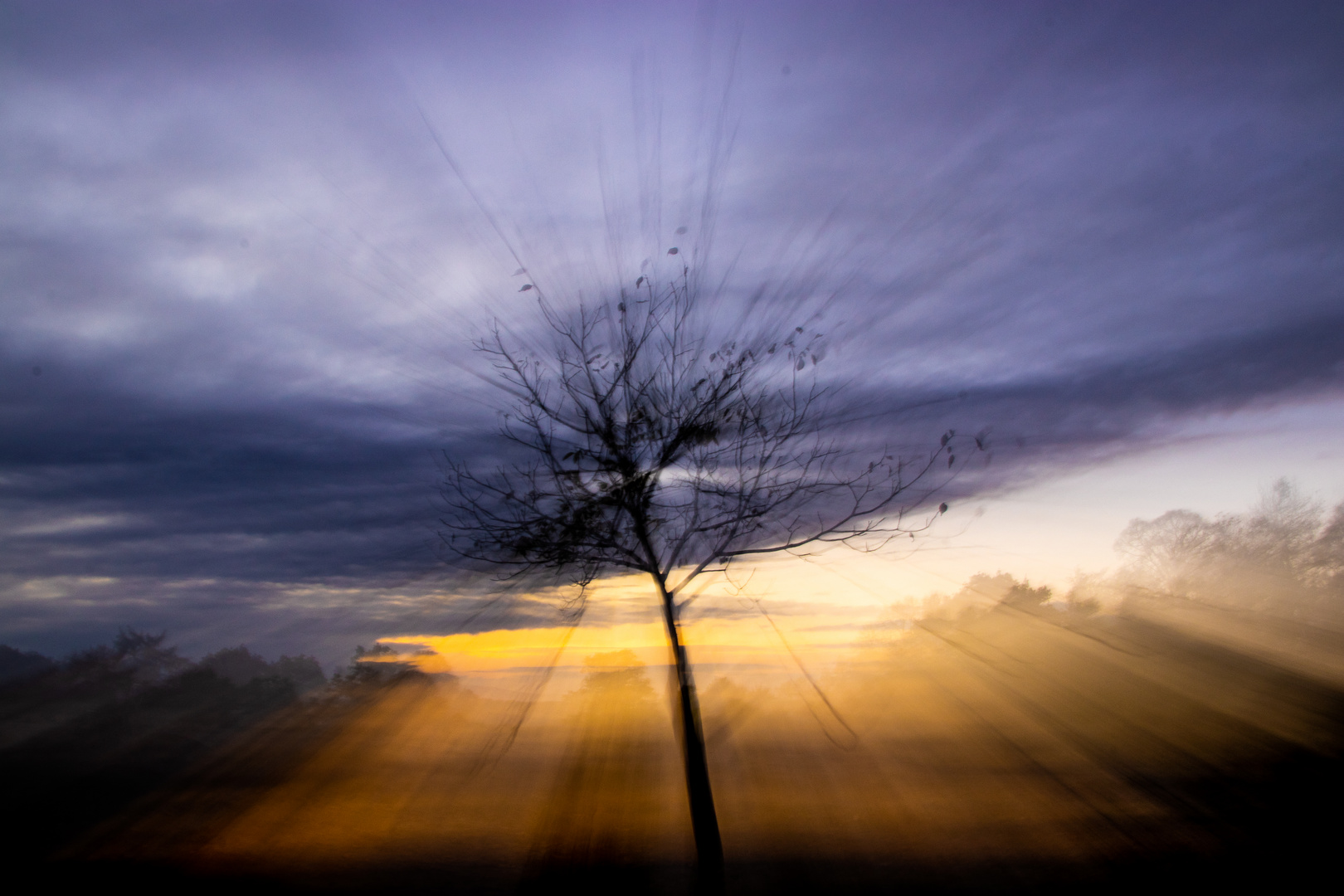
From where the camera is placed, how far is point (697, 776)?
7539mm

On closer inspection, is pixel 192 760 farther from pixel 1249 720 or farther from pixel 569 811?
pixel 1249 720

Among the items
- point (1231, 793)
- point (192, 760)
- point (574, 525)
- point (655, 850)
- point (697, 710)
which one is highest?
point (574, 525)

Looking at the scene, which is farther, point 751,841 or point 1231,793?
point 1231,793

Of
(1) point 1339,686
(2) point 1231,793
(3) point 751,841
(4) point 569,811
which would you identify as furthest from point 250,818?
(1) point 1339,686

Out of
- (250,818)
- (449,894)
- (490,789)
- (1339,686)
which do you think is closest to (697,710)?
(449,894)

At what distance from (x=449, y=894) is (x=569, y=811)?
2.92 metres

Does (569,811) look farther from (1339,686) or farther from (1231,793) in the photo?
(1339,686)

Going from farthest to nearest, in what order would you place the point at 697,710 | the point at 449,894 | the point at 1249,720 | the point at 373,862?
the point at 1249,720
the point at 373,862
the point at 449,894
the point at 697,710

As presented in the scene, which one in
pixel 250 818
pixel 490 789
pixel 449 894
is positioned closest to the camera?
pixel 449 894

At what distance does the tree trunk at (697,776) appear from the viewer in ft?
24.5

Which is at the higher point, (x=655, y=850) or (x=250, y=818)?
(x=250, y=818)

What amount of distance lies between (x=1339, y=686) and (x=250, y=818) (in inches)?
1020

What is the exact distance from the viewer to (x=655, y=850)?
1142cm

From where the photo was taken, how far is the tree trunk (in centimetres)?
746
